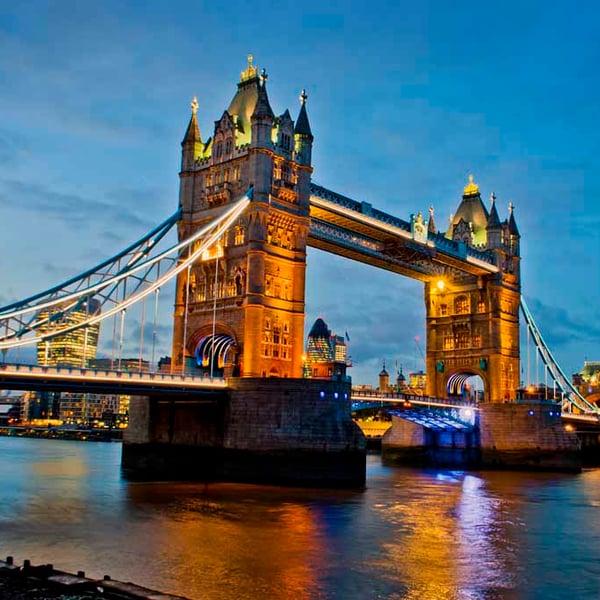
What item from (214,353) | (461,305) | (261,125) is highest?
(261,125)

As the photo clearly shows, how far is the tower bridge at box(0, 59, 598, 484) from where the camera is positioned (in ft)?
137

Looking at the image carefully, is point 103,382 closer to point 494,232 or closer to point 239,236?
point 239,236

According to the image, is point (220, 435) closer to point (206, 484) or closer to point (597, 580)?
point (206, 484)

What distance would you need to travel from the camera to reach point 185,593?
18.6 metres

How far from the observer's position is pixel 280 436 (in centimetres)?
4175

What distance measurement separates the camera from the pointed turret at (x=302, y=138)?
51.7 metres

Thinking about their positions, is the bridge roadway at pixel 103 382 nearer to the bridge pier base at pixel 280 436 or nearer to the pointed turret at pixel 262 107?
the bridge pier base at pixel 280 436

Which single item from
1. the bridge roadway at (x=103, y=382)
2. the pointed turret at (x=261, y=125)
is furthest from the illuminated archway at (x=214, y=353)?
the pointed turret at (x=261, y=125)

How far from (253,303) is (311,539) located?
22.9m

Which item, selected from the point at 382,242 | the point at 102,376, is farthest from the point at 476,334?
the point at 102,376

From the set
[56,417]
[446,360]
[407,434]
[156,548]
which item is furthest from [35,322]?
[56,417]

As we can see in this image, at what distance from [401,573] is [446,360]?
181 feet

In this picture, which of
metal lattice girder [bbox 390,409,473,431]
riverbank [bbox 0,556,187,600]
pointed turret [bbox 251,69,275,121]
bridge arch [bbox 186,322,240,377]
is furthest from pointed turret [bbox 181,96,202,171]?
riverbank [bbox 0,556,187,600]

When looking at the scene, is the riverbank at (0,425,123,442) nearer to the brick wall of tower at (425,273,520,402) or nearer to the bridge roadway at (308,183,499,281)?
the brick wall of tower at (425,273,520,402)
